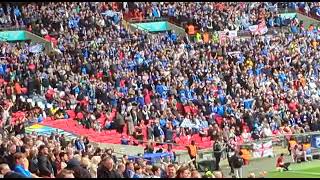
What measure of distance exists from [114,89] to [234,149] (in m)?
7.30

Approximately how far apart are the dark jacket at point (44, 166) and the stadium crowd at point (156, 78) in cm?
882

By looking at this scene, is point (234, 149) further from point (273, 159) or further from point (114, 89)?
point (114, 89)

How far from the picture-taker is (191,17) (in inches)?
1774

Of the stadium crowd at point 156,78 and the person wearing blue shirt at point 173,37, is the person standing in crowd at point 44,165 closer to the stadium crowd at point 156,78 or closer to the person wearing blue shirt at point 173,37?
the stadium crowd at point 156,78

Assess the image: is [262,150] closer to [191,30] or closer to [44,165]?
[44,165]

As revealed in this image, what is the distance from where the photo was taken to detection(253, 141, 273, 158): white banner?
92.3 feet

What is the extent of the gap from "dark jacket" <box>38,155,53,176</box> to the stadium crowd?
882cm

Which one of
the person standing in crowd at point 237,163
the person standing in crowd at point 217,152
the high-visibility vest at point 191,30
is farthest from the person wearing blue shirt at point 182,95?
the high-visibility vest at point 191,30

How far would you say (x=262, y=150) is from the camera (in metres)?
28.4

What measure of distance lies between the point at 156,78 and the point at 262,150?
7643 millimetres

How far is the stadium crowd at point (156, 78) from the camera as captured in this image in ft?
97.3

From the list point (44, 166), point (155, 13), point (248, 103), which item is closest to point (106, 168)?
point (44, 166)

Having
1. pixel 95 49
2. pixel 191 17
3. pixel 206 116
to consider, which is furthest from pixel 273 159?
pixel 191 17

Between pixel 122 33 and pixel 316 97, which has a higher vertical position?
pixel 122 33
